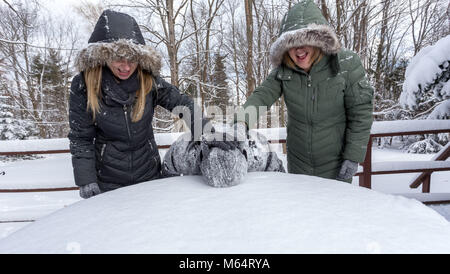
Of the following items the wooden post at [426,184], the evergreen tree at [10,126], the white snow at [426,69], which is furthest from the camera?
the evergreen tree at [10,126]

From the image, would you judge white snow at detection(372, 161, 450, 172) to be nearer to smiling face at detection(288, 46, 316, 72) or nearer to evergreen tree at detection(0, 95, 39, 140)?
smiling face at detection(288, 46, 316, 72)

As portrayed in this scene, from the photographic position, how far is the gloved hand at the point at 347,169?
1.82 m

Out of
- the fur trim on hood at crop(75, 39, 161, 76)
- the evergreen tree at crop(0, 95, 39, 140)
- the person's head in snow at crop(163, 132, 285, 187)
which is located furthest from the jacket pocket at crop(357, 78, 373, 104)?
the evergreen tree at crop(0, 95, 39, 140)

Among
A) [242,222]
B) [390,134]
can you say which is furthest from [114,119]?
[390,134]

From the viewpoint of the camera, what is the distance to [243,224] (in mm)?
712

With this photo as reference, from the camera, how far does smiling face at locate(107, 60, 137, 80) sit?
5.41 feet

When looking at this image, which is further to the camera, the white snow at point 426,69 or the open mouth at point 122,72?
the white snow at point 426,69

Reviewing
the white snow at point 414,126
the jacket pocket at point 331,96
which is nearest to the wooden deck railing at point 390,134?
the white snow at point 414,126

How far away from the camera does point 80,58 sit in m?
1.66

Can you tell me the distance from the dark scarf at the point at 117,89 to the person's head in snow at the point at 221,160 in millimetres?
571

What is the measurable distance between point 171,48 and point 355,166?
7.43m

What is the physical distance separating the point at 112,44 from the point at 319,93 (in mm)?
1423

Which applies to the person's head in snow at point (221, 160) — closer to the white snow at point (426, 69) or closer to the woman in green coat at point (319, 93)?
the woman in green coat at point (319, 93)
